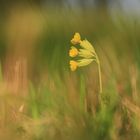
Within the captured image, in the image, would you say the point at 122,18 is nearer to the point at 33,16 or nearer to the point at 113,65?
the point at 113,65

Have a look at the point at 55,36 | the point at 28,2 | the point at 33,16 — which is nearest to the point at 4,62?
the point at 55,36

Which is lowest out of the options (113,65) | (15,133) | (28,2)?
(15,133)

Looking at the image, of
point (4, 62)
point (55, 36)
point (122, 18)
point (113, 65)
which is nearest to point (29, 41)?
point (55, 36)

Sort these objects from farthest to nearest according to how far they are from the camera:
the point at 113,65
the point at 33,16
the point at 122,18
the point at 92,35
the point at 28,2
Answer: the point at 28,2
the point at 33,16
the point at 92,35
the point at 122,18
the point at 113,65

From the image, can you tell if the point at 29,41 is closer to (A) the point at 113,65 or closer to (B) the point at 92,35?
(B) the point at 92,35

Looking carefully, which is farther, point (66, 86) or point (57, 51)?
point (57, 51)

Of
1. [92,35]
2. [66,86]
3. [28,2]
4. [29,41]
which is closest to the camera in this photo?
[66,86]

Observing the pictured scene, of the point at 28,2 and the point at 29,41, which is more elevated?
the point at 28,2
